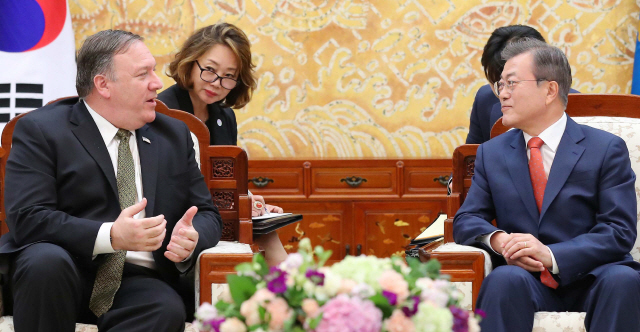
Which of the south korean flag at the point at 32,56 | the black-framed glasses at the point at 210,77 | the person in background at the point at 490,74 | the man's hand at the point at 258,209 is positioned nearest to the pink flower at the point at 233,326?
the man's hand at the point at 258,209

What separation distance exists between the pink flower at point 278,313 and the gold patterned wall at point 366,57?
3725 millimetres

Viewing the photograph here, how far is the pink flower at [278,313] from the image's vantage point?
1.28m

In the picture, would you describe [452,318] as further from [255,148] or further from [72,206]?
[255,148]

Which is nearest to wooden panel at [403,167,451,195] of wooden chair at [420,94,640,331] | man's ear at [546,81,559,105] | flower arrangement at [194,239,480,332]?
wooden chair at [420,94,640,331]

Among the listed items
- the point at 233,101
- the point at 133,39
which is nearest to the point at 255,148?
the point at 233,101

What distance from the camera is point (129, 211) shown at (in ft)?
6.90

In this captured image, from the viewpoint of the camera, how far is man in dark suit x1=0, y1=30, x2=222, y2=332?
2.08 meters

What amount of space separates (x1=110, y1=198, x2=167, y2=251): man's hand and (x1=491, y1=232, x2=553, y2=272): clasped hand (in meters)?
1.12

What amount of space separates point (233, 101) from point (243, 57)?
220mm

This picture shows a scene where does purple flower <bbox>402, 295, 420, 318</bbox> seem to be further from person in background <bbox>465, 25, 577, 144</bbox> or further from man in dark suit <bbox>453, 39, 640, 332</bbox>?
person in background <bbox>465, 25, 577, 144</bbox>

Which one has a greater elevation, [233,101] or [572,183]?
[233,101]

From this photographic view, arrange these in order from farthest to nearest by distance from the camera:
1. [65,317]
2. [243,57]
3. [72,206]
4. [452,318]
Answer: [243,57], [72,206], [65,317], [452,318]

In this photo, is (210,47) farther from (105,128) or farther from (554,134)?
(554,134)

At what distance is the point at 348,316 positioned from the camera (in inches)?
48.9
